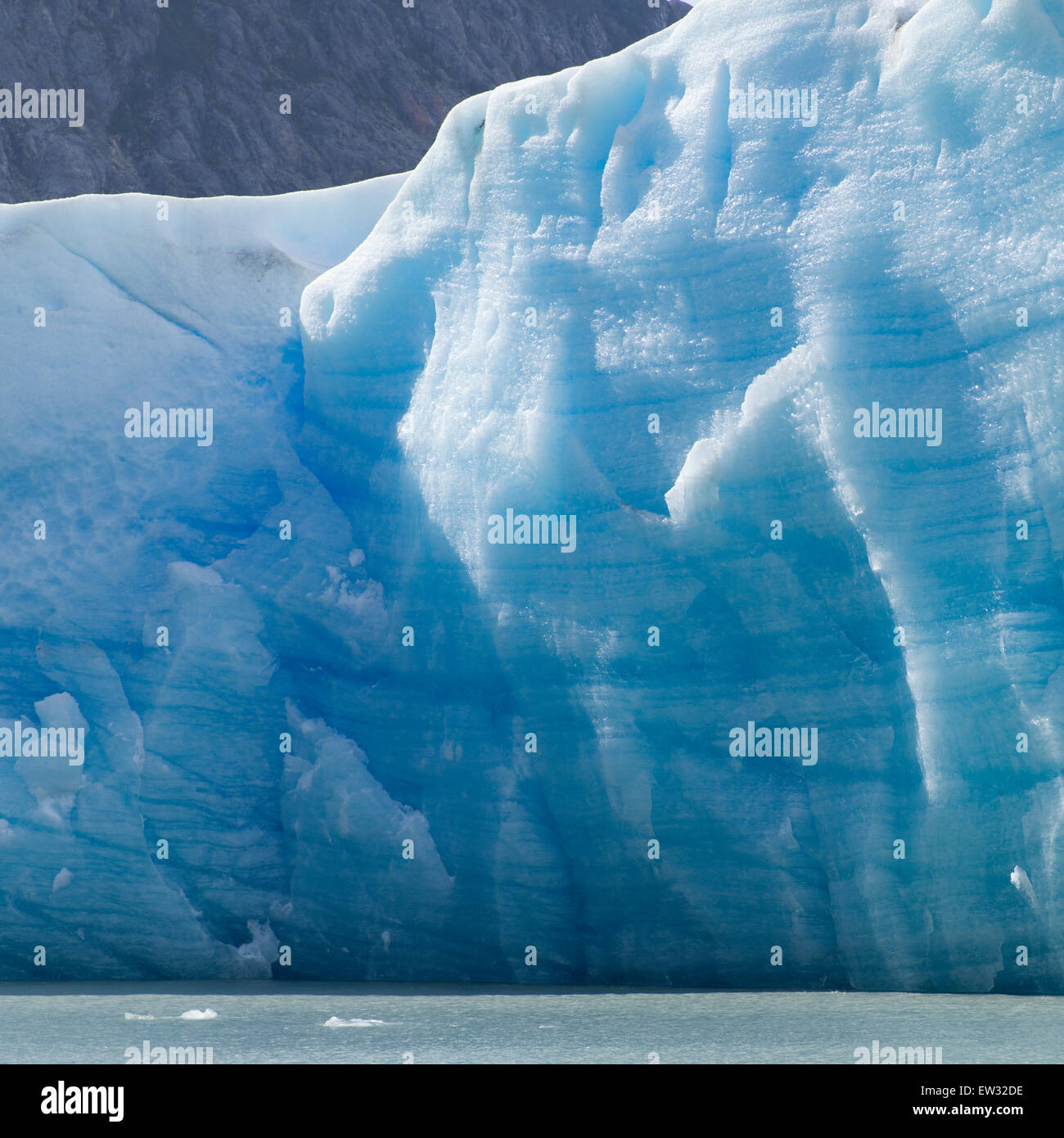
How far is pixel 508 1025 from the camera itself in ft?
15.0

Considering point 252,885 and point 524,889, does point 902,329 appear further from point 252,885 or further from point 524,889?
point 252,885

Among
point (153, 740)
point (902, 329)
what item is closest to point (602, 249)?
point (902, 329)

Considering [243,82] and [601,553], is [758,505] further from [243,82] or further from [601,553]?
[243,82]

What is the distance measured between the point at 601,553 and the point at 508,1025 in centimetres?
194

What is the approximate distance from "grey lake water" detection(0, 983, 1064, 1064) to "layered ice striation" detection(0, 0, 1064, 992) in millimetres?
336

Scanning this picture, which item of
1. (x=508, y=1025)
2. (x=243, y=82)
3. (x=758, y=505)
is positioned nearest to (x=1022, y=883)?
(x=758, y=505)

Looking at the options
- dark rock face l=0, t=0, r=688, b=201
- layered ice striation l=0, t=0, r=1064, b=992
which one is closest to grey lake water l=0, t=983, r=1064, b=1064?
layered ice striation l=0, t=0, r=1064, b=992

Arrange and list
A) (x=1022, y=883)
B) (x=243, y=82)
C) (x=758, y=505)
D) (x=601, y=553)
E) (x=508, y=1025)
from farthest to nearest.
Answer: (x=243, y=82) → (x=601, y=553) → (x=758, y=505) → (x=1022, y=883) → (x=508, y=1025)

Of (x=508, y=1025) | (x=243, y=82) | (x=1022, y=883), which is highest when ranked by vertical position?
(x=243, y=82)

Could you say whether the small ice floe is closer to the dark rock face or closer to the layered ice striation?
the layered ice striation

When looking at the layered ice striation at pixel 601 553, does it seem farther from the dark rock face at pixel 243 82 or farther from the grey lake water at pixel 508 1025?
the dark rock face at pixel 243 82

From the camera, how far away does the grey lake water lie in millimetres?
4023

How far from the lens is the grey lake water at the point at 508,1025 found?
4.02 meters

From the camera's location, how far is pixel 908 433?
16.9ft
